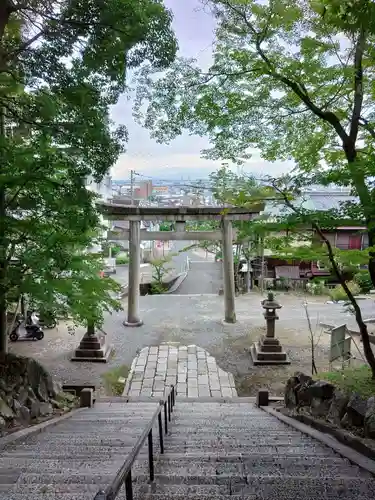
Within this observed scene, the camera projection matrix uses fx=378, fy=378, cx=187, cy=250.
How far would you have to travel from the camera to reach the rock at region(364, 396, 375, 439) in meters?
4.20

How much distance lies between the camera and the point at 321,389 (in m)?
5.74

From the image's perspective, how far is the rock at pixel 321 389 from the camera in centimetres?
563

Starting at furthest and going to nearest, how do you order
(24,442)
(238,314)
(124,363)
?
1. (238,314)
2. (124,363)
3. (24,442)

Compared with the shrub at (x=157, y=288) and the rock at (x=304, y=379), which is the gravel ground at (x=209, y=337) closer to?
the rock at (x=304, y=379)

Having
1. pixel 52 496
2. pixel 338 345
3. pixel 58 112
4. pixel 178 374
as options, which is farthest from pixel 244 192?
pixel 178 374

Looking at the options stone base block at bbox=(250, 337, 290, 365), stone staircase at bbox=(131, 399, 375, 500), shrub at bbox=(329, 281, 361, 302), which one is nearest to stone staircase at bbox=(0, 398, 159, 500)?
stone staircase at bbox=(131, 399, 375, 500)

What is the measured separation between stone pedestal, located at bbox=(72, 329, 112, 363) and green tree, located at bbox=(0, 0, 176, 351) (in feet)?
18.3

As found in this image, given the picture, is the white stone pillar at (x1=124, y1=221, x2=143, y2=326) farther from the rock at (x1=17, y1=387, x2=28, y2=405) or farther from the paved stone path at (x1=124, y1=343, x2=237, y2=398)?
the rock at (x1=17, y1=387, x2=28, y2=405)

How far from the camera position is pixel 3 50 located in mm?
5707

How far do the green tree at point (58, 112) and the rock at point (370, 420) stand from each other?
4755mm

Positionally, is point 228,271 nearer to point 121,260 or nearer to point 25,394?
point 25,394

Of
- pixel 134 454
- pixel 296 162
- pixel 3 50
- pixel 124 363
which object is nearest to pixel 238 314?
pixel 124 363

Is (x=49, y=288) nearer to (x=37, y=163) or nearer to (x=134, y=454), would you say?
(x=37, y=163)

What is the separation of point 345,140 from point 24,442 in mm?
6417
